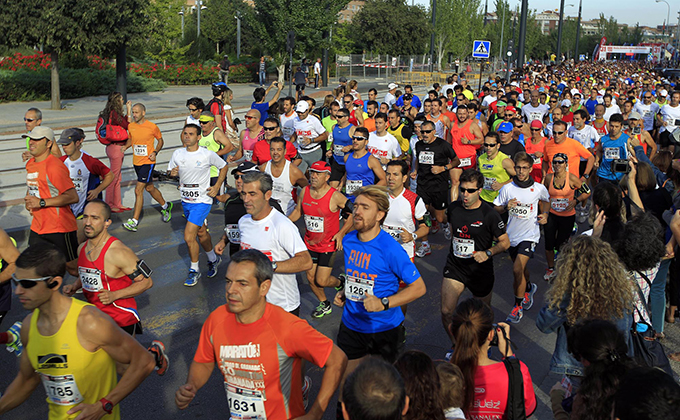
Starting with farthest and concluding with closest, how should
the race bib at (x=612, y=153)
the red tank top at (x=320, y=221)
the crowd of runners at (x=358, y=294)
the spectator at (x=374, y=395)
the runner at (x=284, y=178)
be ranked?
the race bib at (x=612, y=153)
the runner at (x=284, y=178)
the red tank top at (x=320, y=221)
the crowd of runners at (x=358, y=294)
the spectator at (x=374, y=395)

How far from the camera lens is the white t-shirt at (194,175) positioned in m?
8.19

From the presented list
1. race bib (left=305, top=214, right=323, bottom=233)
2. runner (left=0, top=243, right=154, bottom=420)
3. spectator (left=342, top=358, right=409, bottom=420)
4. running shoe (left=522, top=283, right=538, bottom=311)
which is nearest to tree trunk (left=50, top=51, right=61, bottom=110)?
race bib (left=305, top=214, right=323, bottom=233)

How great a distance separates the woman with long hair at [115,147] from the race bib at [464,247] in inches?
256

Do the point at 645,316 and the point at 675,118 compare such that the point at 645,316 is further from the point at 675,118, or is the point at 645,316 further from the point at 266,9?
the point at 266,9

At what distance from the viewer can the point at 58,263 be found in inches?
144

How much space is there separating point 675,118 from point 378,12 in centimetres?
4718

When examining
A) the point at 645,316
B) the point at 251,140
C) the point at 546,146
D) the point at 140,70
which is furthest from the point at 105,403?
the point at 140,70

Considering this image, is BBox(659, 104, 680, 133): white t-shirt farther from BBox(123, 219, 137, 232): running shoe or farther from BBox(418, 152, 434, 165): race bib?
BBox(123, 219, 137, 232): running shoe

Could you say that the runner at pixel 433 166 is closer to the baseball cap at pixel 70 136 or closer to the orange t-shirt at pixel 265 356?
the baseball cap at pixel 70 136

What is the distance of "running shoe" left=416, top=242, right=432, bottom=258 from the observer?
9.27m

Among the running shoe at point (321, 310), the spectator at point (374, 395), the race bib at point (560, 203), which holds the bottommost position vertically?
the running shoe at point (321, 310)

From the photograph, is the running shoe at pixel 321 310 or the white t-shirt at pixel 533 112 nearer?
the running shoe at pixel 321 310

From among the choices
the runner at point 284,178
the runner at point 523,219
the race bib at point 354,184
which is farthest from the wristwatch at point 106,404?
the race bib at point 354,184

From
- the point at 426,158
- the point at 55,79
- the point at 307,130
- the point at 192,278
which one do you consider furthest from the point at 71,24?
the point at 192,278
